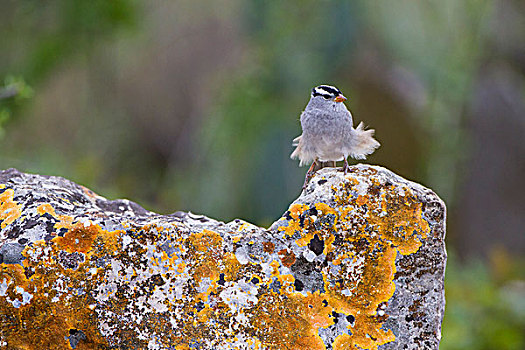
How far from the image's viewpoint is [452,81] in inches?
505

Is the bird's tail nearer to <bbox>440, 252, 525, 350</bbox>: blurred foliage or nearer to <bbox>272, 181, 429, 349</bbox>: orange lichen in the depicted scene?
<bbox>272, 181, 429, 349</bbox>: orange lichen

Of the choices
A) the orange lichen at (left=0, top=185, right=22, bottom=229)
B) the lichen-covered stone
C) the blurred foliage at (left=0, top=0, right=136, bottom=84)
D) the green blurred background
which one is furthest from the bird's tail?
the blurred foliage at (left=0, top=0, right=136, bottom=84)

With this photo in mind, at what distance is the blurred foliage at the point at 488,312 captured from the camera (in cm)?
641

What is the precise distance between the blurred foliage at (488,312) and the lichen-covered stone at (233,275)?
3.73 metres

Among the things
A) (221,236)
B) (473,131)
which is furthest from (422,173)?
(221,236)

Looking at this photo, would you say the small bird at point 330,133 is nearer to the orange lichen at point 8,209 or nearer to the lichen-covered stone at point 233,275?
the lichen-covered stone at point 233,275

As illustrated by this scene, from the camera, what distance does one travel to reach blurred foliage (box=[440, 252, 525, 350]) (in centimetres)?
641

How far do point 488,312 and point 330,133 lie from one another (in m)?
4.69

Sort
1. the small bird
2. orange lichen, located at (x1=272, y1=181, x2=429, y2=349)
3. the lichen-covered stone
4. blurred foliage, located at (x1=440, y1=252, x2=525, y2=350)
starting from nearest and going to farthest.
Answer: the lichen-covered stone → orange lichen, located at (x1=272, y1=181, x2=429, y2=349) → the small bird → blurred foliage, located at (x1=440, y1=252, x2=525, y2=350)

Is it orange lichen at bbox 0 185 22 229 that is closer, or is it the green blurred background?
orange lichen at bbox 0 185 22 229

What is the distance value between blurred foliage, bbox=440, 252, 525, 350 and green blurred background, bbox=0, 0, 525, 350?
0.08ft

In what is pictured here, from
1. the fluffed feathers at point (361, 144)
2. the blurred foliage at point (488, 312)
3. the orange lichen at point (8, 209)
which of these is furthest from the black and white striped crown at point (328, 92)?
the blurred foliage at point (488, 312)

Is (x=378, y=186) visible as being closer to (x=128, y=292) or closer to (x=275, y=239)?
(x=275, y=239)

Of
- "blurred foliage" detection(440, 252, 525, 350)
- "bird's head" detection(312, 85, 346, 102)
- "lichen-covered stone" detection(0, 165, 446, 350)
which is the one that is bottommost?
"lichen-covered stone" detection(0, 165, 446, 350)
